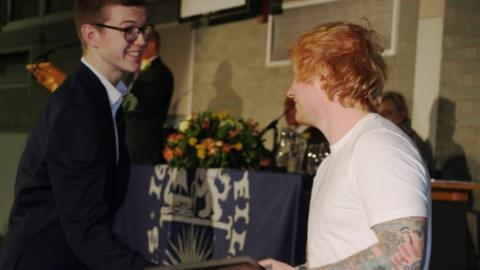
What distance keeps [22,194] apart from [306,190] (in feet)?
5.41

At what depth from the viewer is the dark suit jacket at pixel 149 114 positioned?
4.75 meters

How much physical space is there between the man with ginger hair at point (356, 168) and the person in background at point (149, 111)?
3.38 meters

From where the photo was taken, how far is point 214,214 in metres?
3.51

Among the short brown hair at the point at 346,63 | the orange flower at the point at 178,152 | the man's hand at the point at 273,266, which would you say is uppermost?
the short brown hair at the point at 346,63

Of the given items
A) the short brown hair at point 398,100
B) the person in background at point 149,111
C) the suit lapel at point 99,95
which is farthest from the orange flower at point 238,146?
the suit lapel at point 99,95

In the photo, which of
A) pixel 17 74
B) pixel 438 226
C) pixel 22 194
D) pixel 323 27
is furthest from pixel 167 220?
pixel 17 74

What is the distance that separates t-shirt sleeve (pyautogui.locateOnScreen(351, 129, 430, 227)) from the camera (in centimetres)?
115

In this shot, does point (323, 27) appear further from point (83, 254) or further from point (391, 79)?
point (391, 79)

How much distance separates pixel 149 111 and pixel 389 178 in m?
3.70

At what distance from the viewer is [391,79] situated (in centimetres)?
467

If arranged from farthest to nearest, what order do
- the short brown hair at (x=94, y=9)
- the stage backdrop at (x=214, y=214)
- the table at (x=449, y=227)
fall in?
the table at (x=449, y=227)
the stage backdrop at (x=214, y=214)
the short brown hair at (x=94, y=9)

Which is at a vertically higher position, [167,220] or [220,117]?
[220,117]


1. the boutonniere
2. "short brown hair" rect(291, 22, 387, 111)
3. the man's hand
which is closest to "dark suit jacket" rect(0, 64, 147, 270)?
the man's hand

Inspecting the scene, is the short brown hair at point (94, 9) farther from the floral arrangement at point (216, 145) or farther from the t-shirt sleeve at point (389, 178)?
the floral arrangement at point (216, 145)
